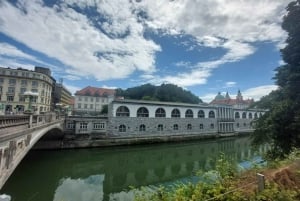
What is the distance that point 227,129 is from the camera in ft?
125

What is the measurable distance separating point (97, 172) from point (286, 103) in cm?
1278

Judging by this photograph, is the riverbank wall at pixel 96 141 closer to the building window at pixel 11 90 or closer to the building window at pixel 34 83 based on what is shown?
the building window at pixel 34 83

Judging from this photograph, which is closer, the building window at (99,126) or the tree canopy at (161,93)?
the building window at (99,126)

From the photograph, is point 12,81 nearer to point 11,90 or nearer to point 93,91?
point 11,90

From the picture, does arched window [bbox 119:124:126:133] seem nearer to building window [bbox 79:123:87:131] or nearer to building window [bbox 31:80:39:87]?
building window [bbox 79:123:87:131]

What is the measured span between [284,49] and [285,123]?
3862 millimetres

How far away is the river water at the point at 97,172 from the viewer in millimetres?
10484

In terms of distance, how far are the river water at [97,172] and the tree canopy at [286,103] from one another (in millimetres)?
1616

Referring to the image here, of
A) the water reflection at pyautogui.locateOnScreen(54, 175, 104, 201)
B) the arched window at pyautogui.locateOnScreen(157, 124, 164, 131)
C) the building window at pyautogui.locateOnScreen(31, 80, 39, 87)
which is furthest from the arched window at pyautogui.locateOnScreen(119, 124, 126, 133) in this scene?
the building window at pyautogui.locateOnScreen(31, 80, 39, 87)

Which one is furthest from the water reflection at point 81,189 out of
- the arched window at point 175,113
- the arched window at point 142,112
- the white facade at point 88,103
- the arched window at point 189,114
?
the white facade at point 88,103

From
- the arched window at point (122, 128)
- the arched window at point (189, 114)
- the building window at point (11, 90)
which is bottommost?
the arched window at point (122, 128)

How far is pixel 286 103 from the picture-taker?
8836 mm

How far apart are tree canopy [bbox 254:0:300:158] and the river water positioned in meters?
1.62

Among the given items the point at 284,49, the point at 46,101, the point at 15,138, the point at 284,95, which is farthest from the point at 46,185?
the point at 46,101
